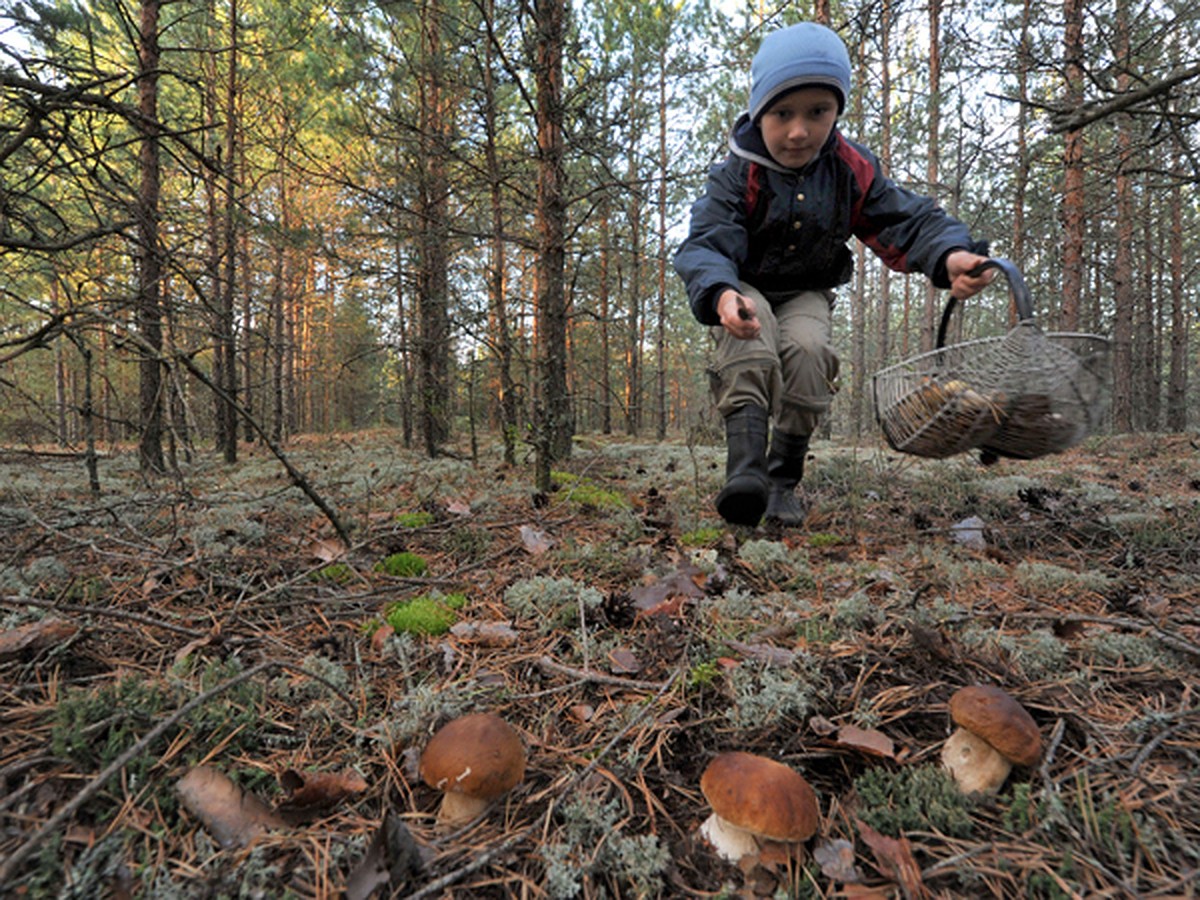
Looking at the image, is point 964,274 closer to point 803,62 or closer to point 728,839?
point 803,62

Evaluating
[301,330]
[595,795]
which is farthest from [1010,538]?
[301,330]

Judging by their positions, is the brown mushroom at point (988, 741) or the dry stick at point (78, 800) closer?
the dry stick at point (78, 800)

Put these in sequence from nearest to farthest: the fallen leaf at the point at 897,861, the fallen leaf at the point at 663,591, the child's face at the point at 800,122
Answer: the fallen leaf at the point at 897,861 → the fallen leaf at the point at 663,591 → the child's face at the point at 800,122

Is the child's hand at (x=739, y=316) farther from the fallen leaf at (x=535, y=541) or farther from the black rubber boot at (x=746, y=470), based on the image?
the fallen leaf at (x=535, y=541)

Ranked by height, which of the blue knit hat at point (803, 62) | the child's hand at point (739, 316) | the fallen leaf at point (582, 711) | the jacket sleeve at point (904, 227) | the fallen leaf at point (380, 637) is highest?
the blue knit hat at point (803, 62)

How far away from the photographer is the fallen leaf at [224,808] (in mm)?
1156

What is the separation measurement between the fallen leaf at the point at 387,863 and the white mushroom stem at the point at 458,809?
103mm

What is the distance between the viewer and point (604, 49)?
694cm

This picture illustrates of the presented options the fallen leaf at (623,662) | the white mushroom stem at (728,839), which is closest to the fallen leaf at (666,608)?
the fallen leaf at (623,662)

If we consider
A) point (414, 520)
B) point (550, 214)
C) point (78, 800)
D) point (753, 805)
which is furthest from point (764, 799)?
point (550, 214)

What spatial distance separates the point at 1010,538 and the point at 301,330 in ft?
81.9

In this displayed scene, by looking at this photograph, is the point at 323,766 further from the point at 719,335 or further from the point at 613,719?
the point at 719,335

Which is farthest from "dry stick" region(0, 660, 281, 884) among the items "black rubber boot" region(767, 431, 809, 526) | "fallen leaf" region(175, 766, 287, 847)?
"black rubber boot" region(767, 431, 809, 526)

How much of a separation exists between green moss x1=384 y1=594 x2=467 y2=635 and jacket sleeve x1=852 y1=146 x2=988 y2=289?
2844mm
